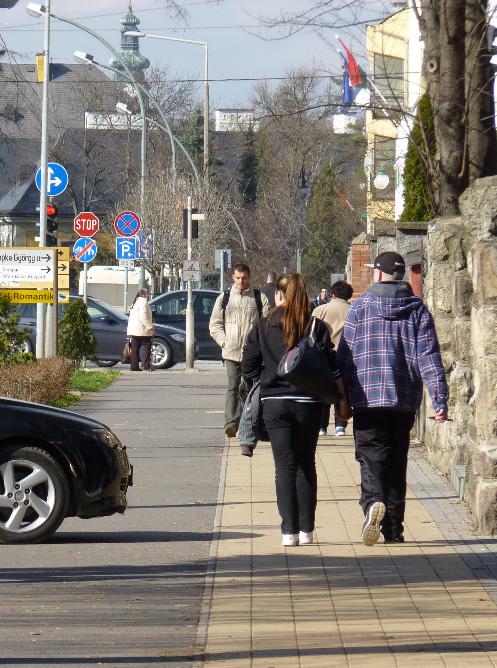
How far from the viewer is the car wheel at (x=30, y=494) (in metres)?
9.63

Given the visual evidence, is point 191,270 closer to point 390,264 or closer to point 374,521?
point 390,264

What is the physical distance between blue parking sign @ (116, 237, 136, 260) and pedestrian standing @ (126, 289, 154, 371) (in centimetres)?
621

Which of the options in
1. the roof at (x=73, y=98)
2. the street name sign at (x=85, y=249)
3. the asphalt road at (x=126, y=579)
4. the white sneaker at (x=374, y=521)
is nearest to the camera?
the asphalt road at (x=126, y=579)

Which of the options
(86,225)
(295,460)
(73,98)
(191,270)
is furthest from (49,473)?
(73,98)

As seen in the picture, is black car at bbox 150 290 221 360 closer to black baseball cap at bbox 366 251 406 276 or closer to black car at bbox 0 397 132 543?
black car at bbox 0 397 132 543

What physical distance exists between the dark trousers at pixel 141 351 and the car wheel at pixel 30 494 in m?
20.0

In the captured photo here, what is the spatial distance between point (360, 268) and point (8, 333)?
1127 centimetres

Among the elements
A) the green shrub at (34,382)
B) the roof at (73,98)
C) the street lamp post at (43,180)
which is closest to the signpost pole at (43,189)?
Result: the street lamp post at (43,180)

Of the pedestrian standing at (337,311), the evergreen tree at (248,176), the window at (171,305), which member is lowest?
the window at (171,305)

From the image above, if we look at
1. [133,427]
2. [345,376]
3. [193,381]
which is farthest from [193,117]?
[345,376]

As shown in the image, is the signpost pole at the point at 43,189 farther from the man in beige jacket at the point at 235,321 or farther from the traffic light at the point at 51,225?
the man in beige jacket at the point at 235,321

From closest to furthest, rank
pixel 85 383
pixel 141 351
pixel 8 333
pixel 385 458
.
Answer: pixel 385 458
pixel 8 333
pixel 85 383
pixel 141 351

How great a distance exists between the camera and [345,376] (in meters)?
9.62

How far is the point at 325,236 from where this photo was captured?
2849 inches
